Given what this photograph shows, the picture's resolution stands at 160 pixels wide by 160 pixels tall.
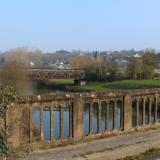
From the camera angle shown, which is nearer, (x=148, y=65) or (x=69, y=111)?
(x=69, y=111)

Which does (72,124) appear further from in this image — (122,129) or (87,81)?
(87,81)

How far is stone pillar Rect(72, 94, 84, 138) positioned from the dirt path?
0.61 metres

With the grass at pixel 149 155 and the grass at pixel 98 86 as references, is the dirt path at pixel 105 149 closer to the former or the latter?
the grass at pixel 149 155

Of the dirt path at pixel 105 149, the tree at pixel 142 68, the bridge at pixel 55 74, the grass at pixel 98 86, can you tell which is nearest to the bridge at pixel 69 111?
the dirt path at pixel 105 149

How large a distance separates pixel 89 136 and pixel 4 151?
30.4 feet

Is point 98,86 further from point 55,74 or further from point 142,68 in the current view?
point 55,74

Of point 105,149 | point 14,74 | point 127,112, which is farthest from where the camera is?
point 14,74

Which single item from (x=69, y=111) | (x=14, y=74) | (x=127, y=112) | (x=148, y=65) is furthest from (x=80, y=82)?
(x=69, y=111)

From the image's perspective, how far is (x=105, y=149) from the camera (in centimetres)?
1455

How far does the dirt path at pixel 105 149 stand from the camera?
44.4 feet

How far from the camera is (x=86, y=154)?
541 inches

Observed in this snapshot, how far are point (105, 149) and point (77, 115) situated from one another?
6.79ft

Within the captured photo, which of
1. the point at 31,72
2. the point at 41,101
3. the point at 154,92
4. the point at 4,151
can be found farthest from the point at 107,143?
the point at 31,72

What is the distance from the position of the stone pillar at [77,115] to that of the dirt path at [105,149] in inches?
24.2
